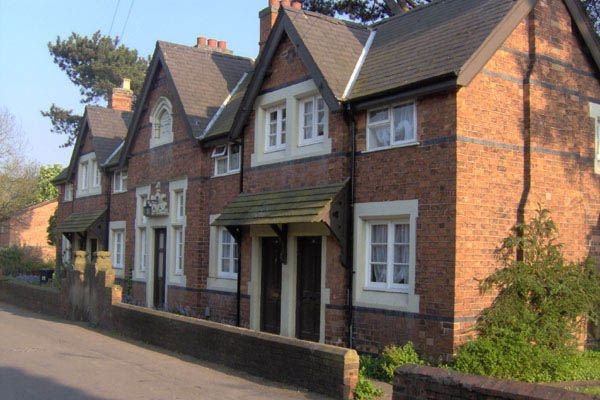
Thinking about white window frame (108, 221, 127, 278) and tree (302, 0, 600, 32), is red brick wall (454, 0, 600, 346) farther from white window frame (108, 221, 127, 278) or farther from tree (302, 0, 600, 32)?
white window frame (108, 221, 127, 278)

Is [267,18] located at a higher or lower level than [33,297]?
higher

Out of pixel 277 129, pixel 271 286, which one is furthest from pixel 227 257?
pixel 277 129

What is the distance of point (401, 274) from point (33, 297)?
1611 centimetres

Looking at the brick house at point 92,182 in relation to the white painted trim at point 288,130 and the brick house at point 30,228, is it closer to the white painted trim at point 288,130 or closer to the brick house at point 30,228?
the white painted trim at point 288,130

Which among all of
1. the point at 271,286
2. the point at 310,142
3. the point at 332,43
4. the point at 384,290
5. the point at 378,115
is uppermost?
the point at 332,43

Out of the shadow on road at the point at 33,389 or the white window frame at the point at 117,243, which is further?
the white window frame at the point at 117,243

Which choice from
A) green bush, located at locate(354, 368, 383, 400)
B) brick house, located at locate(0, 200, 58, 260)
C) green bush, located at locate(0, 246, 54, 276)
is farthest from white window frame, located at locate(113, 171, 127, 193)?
brick house, located at locate(0, 200, 58, 260)

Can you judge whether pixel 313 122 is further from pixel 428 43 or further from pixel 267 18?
pixel 267 18

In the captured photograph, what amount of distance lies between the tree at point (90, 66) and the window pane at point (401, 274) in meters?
41.0

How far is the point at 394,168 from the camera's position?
12938 millimetres

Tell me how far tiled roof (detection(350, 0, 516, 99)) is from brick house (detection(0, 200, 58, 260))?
42.3m

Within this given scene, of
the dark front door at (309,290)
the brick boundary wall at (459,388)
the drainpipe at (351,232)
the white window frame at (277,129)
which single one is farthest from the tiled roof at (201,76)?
the brick boundary wall at (459,388)

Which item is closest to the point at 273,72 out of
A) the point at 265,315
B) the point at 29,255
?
the point at 265,315

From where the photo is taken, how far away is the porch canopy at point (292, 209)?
13.6 meters
